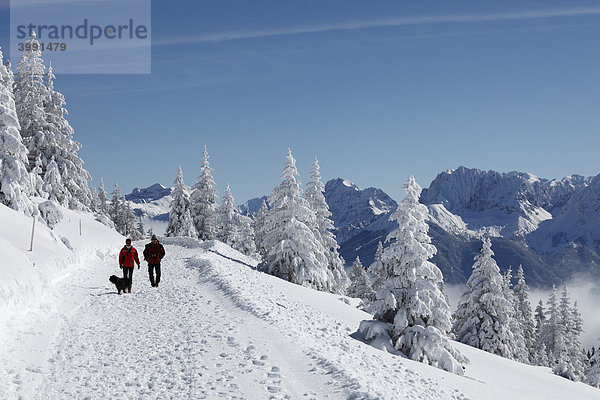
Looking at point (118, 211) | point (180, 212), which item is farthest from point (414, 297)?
point (118, 211)

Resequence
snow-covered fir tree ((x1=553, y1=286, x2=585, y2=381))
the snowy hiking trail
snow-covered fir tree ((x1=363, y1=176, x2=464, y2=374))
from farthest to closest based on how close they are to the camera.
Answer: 1. snow-covered fir tree ((x1=553, y1=286, x2=585, y2=381))
2. snow-covered fir tree ((x1=363, y1=176, x2=464, y2=374))
3. the snowy hiking trail

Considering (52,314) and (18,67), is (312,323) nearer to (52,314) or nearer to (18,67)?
(52,314)

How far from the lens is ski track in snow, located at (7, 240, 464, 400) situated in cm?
847

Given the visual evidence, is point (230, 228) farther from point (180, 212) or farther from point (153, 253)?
point (153, 253)

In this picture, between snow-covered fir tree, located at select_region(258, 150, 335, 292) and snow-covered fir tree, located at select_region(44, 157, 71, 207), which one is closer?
snow-covered fir tree, located at select_region(258, 150, 335, 292)

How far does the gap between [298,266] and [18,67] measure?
33.6 metres

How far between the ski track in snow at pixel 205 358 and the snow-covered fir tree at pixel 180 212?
42748 mm

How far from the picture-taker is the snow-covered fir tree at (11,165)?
27312 millimetres

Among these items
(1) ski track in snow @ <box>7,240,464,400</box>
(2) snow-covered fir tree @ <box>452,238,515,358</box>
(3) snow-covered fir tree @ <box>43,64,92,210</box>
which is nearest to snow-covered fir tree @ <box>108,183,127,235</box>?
(3) snow-covered fir tree @ <box>43,64,92,210</box>

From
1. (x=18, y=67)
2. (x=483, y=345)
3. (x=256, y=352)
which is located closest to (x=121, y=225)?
(x=18, y=67)

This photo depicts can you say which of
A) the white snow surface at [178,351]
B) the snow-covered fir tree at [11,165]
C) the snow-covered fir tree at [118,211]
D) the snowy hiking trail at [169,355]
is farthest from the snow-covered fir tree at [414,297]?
the snow-covered fir tree at [118,211]

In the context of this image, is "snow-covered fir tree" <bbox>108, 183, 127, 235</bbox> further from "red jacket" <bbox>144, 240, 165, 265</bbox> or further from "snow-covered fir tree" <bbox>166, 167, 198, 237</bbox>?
"red jacket" <bbox>144, 240, 165, 265</bbox>

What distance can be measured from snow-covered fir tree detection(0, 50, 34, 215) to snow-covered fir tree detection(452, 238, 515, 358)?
105ft

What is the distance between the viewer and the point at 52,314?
1325 centimetres
